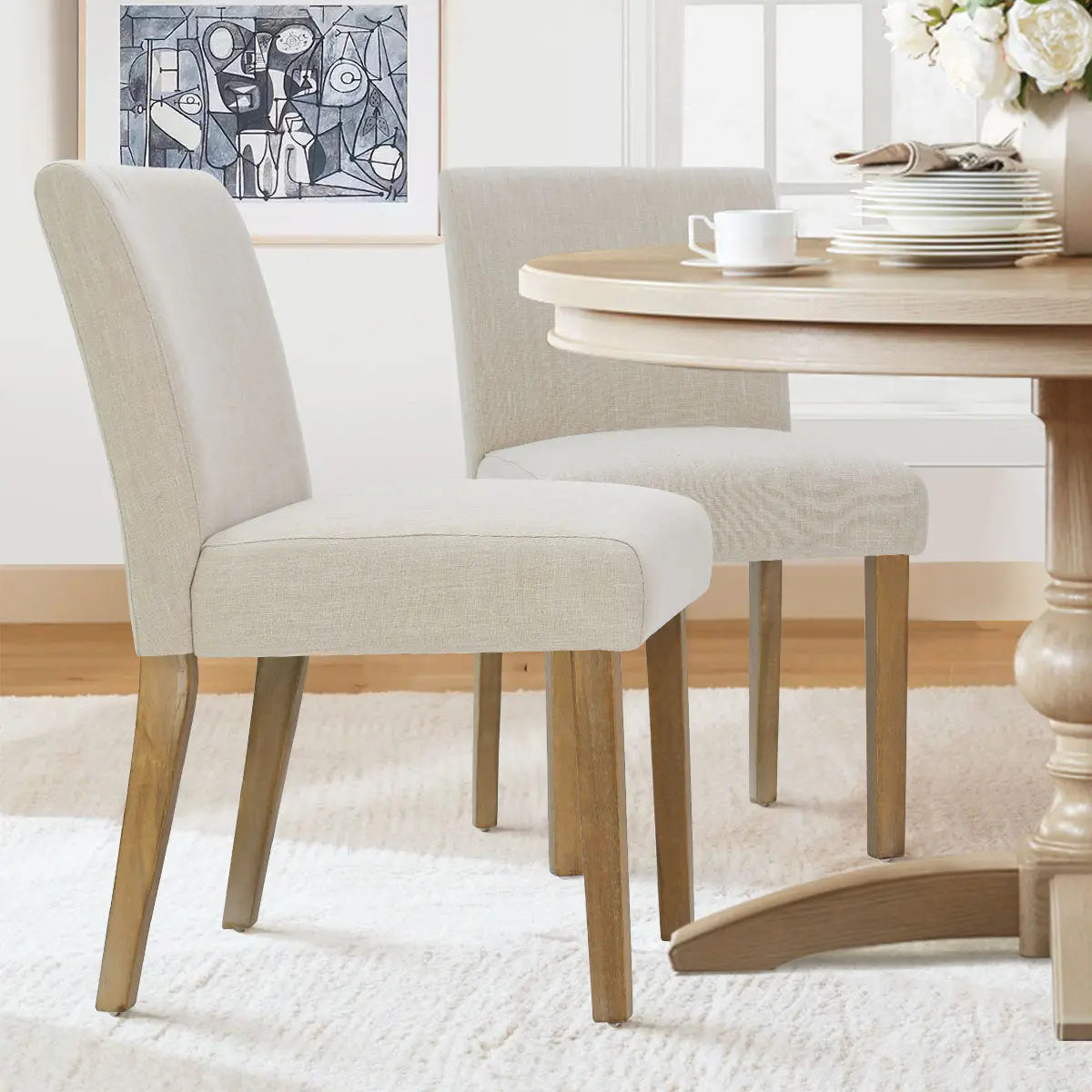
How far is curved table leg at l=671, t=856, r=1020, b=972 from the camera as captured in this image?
1827 mm

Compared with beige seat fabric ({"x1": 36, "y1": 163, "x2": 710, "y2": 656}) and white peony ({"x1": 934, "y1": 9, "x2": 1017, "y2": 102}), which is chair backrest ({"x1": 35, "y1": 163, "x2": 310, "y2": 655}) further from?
white peony ({"x1": 934, "y1": 9, "x2": 1017, "y2": 102})

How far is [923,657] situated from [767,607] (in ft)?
3.56

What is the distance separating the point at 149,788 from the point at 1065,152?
3.75 feet

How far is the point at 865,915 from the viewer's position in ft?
6.05

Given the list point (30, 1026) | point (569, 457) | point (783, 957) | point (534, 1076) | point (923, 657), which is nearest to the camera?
point (534, 1076)

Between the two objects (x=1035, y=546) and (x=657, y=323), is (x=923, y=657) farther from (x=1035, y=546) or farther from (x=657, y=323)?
(x=657, y=323)

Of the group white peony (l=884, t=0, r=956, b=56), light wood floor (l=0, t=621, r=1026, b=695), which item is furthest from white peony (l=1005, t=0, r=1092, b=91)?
light wood floor (l=0, t=621, r=1026, b=695)

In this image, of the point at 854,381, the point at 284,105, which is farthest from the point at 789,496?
the point at 284,105

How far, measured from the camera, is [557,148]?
366 cm

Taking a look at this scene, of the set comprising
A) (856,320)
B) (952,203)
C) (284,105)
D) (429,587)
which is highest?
(284,105)

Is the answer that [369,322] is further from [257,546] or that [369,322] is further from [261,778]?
[257,546]

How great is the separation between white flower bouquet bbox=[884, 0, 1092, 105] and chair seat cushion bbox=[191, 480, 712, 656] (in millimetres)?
571

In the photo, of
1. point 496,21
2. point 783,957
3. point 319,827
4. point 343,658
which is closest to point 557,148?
point 496,21

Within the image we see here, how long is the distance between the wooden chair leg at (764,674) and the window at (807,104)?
1.31m
